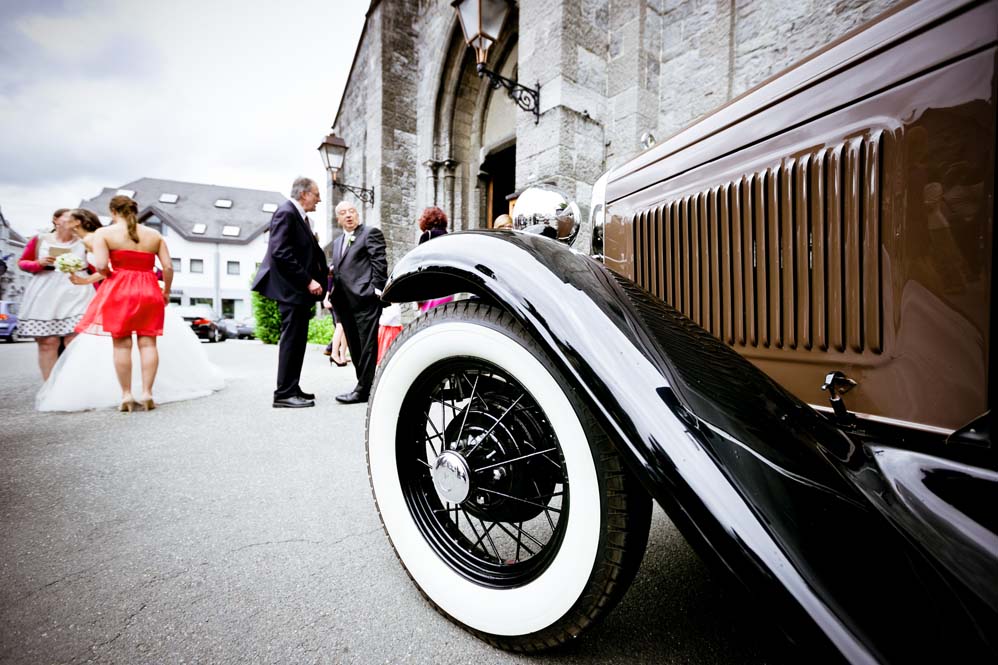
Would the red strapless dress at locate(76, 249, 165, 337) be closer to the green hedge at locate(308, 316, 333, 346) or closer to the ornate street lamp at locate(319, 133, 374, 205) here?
the ornate street lamp at locate(319, 133, 374, 205)

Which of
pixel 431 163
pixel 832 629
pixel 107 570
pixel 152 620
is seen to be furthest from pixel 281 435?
pixel 431 163

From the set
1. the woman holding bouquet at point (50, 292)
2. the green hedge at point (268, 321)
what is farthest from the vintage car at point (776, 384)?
the green hedge at point (268, 321)

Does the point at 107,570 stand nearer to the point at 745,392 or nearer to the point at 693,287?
the point at 745,392

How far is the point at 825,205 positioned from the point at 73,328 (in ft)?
18.6

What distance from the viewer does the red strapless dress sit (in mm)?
3176

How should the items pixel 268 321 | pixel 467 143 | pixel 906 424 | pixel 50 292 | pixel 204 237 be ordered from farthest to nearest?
pixel 204 237 → pixel 268 321 → pixel 467 143 → pixel 50 292 → pixel 906 424

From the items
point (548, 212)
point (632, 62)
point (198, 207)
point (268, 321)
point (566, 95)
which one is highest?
point (198, 207)

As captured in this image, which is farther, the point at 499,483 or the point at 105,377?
the point at 105,377

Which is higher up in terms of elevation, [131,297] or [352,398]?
[131,297]

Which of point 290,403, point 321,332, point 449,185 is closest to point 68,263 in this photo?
point 290,403

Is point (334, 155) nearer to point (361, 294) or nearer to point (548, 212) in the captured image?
point (361, 294)

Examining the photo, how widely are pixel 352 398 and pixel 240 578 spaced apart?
2528mm

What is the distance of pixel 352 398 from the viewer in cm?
367

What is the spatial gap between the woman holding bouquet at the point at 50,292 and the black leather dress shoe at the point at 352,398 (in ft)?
8.80
